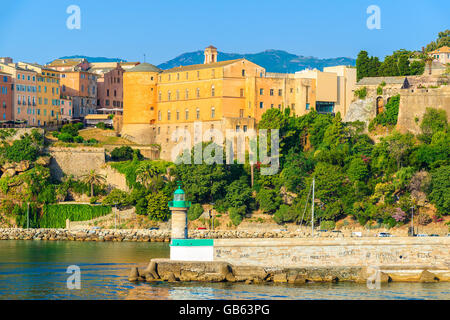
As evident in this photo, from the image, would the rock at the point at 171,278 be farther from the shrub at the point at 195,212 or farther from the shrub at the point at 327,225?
the shrub at the point at 195,212

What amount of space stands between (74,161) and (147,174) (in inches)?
272

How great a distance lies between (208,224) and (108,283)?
2772 cm

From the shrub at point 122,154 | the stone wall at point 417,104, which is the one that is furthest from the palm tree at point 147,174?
the stone wall at point 417,104

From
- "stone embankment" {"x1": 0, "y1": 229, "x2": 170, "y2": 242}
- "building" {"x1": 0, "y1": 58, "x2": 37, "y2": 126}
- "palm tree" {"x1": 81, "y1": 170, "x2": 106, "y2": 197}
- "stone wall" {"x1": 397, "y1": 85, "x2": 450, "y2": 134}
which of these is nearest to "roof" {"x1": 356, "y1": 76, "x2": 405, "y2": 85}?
"stone wall" {"x1": 397, "y1": 85, "x2": 450, "y2": 134}

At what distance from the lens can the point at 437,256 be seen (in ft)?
135

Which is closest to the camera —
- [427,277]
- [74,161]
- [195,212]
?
[427,277]

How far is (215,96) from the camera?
7569cm

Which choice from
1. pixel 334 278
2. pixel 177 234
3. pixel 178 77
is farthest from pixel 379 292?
pixel 178 77

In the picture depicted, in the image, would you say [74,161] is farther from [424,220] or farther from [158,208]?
[424,220]

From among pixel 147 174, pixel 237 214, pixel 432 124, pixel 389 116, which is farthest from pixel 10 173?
pixel 432 124

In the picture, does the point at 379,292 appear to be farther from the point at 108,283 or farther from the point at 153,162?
the point at 153,162

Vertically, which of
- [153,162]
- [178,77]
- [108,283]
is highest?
[178,77]

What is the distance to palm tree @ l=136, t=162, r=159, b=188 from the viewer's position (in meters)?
71.9

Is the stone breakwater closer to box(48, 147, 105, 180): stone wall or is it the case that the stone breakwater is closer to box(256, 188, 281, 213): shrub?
box(256, 188, 281, 213): shrub
